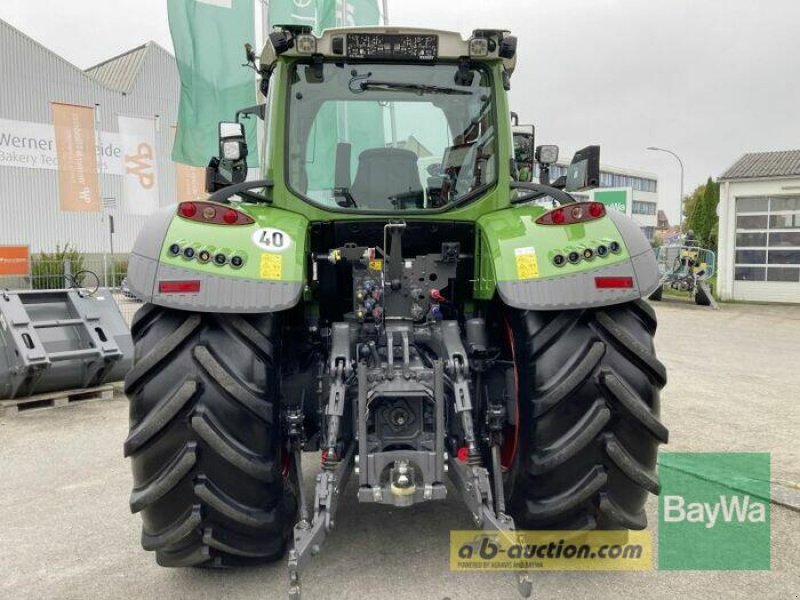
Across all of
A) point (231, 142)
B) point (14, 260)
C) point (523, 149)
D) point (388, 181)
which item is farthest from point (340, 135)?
point (14, 260)

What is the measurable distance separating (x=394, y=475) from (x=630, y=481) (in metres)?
1.00

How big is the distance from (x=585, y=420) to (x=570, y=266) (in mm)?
643

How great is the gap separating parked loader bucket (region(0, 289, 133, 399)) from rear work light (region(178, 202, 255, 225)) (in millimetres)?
4152

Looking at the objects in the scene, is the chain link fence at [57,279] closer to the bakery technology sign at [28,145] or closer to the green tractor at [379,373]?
the green tractor at [379,373]

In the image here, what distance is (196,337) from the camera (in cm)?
269

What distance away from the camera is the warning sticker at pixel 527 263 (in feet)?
8.98

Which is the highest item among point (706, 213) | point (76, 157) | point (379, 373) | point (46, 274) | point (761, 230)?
point (76, 157)

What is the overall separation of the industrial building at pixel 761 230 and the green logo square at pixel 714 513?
17.7m

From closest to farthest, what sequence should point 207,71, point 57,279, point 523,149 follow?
point 523,149 < point 207,71 < point 57,279

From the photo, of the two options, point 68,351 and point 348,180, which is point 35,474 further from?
point 348,180

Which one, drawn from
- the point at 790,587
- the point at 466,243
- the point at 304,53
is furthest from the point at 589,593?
the point at 304,53

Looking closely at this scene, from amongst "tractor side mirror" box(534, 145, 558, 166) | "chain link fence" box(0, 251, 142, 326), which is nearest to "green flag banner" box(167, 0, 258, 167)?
"chain link fence" box(0, 251, 142, 326)

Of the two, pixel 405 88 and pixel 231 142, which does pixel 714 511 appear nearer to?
pixel 405 88

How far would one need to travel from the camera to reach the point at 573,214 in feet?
9.45
